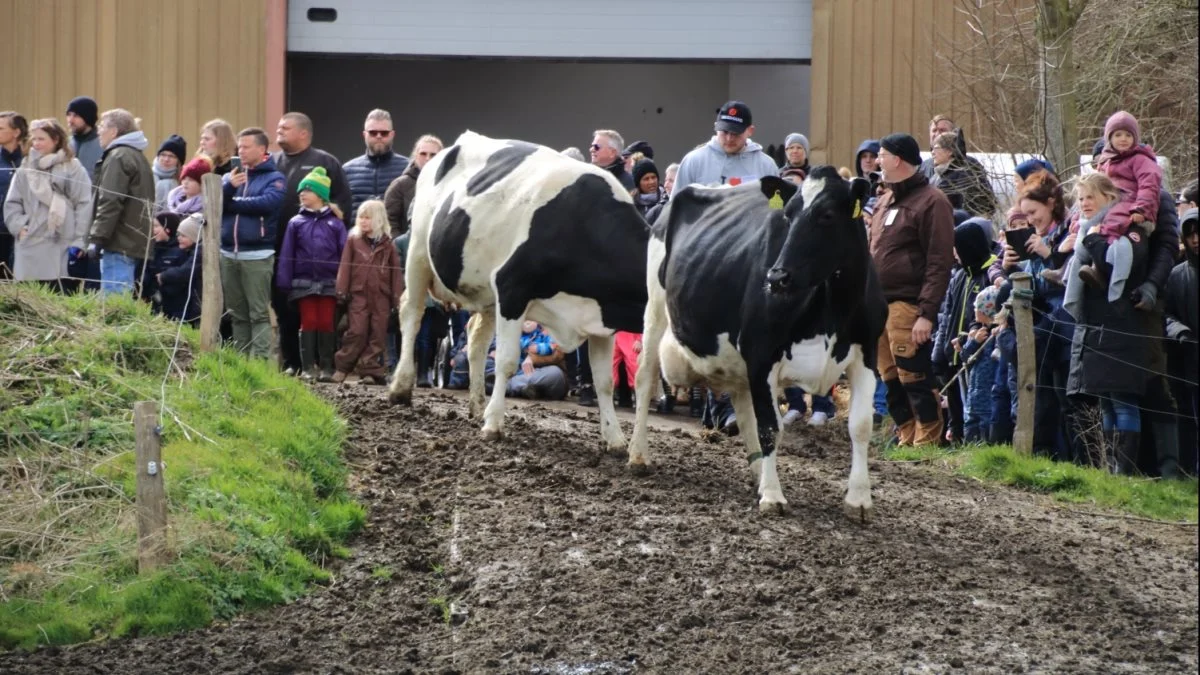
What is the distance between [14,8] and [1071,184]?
13.3 metres

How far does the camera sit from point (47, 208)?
14.3 m

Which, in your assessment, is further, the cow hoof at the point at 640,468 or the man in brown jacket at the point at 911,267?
the man in brown jacket at the point at 911,267

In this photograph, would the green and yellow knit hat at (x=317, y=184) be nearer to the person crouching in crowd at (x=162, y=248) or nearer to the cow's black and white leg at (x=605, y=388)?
the person crouching in crowd at (x=162, y=248)

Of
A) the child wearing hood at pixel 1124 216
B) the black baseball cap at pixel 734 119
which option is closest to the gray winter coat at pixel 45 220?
the black baseball cap at pixel 734 119

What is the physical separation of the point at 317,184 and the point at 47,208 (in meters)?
2.21

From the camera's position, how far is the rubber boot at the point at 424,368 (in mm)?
15312

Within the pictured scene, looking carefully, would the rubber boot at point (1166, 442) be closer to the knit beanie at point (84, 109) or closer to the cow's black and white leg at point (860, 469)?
the cow's black and white leg at point (860, 469)

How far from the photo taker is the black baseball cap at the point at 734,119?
43.7 ft

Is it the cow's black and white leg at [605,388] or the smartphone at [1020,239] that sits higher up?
the smartphone at [1020,239]

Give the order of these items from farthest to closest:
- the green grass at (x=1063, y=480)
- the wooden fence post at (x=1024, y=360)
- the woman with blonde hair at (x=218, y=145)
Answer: the woman with blonde hair at (x=218, y=145) < the wooden fence post at (x=1024, y=360) < the green grass at (x=1063, y=480)

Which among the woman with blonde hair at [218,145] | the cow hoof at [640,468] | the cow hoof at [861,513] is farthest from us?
the woman with blonde hair at [218,145]

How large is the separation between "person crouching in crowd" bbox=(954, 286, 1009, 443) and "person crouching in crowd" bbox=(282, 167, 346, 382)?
546 centimetres

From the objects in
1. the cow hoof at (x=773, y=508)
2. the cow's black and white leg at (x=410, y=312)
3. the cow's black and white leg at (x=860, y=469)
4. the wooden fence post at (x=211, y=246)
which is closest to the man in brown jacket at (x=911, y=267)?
the cow's black and white leg at (x=860, y=469)

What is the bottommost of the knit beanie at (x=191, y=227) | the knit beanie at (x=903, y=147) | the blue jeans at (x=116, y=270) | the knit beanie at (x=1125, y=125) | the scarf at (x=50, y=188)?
the blue jeans at (x=116, y=270)
